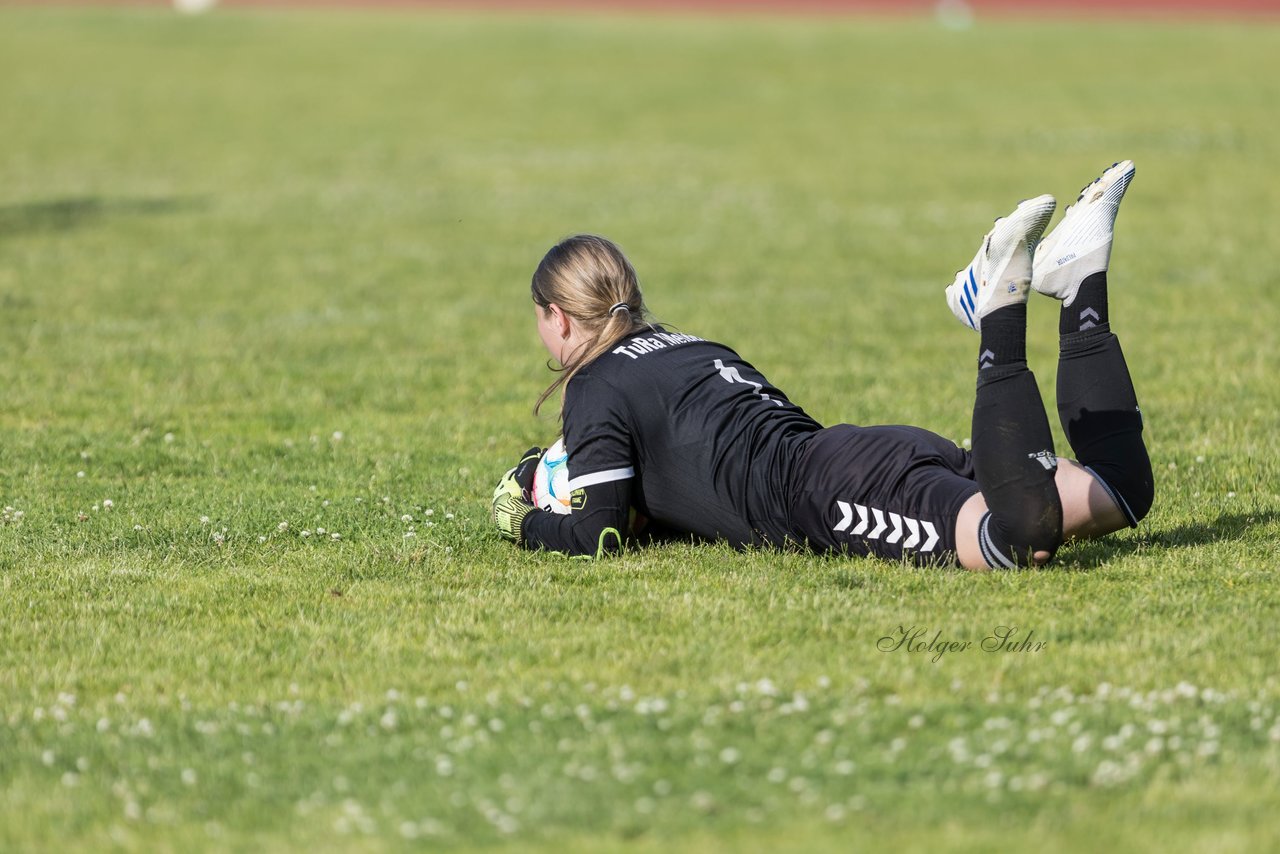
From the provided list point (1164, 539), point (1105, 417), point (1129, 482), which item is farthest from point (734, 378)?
point (1164, 539)

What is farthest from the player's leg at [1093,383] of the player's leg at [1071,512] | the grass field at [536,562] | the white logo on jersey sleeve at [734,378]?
the white logo on jersey sleeve at [734,378]

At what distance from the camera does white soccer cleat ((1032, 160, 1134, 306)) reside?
6.35 m

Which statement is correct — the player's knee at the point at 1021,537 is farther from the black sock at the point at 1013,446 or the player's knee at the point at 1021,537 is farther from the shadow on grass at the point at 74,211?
the shadow on grass at the point at 74,211

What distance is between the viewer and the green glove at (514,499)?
6910 mm

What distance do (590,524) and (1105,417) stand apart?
223cm

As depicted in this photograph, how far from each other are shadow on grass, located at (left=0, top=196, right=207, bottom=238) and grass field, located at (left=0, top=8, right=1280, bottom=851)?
12cm

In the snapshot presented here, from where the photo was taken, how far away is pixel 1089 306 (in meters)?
6.42

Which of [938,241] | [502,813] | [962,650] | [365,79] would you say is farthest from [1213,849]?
[365,79]

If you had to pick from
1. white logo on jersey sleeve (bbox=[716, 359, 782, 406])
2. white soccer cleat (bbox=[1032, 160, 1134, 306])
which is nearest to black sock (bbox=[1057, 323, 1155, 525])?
white soccer cleat (bbox=[1032, 160, 1134, 306])

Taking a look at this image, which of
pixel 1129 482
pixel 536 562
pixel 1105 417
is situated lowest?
pixel 536 562

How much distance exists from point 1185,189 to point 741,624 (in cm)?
1527

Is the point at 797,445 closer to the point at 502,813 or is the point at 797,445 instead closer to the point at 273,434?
the point at 502,813

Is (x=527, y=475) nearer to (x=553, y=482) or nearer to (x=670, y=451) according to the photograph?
(x=553, y=482)

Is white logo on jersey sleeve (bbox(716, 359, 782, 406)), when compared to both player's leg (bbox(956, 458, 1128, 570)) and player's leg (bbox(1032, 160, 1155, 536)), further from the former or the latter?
player's leg (bbox(1032, 160, 1155, 536))
